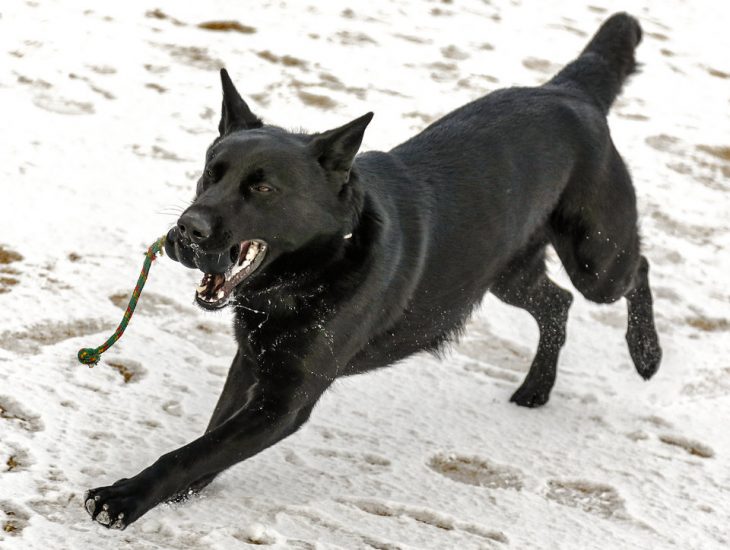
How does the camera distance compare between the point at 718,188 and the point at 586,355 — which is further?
the point at 718,188

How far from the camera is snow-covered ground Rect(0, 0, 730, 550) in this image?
3.42 meters

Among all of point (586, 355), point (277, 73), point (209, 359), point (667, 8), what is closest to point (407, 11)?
point (277, 73)

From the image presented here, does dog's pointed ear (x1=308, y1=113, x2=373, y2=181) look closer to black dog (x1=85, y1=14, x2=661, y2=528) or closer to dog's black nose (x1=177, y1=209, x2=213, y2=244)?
black dog (x1=85, y1=14, x2=661, y2=528)

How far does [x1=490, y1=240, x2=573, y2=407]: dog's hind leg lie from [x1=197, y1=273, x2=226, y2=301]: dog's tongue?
1.56 meters

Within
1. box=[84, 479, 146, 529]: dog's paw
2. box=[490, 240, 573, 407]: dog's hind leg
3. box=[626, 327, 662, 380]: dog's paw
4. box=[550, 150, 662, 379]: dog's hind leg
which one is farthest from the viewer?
box=[626, 327, 662, 380]: dog's paw

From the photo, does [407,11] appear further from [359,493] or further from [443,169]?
[359,493]

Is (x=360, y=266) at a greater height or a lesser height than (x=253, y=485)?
greater

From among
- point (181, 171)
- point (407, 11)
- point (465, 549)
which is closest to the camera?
point (465, 549)

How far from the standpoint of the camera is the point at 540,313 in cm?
452

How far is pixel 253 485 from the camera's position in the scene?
352 cm

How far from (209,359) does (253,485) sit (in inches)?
35.1

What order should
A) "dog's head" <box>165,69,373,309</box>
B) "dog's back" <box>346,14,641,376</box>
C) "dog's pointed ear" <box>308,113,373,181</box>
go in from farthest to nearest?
1. "dog's back" <box>346,14,641,376</box>
2. "dog's pointed ear" <box>308,113,373,181</box>
3. "dog's head" <box>165,69,373,309</box>

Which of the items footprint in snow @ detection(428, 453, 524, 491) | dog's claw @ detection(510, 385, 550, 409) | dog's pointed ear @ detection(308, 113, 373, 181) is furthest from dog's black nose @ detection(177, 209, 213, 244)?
dog's claw @ detection(510, 385, 550, 409)

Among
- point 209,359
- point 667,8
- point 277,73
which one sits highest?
point 667,8
